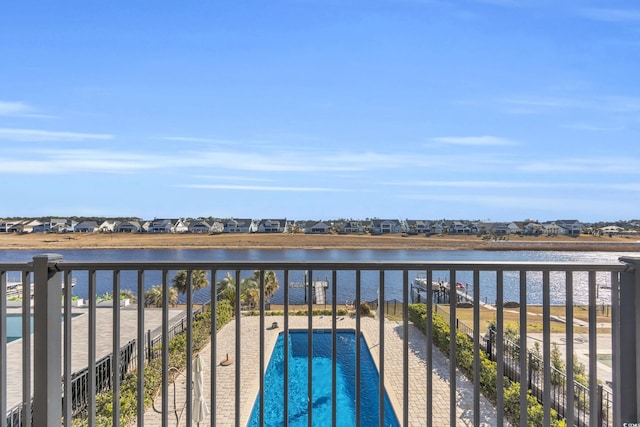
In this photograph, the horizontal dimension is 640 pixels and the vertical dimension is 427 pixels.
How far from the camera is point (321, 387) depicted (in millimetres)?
9492

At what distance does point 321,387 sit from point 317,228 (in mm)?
27121

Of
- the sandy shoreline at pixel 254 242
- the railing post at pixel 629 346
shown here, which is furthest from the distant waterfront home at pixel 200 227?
the railing post at pixel 629 346

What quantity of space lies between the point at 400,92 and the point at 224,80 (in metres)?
5.74

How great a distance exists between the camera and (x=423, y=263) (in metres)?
1.80

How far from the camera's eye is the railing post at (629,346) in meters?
1.78

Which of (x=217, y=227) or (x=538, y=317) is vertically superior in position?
(x=217, y=227)

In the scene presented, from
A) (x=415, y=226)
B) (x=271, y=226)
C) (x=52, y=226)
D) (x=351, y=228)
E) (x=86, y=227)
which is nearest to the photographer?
(x=52, y=226)

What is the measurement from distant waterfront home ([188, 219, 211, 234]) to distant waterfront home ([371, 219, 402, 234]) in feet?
49.7

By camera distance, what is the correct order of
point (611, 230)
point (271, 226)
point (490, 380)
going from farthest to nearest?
point (271, 226) → point (611, 230) → point (490, 380)

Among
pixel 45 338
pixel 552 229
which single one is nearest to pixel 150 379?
pixel 45 338

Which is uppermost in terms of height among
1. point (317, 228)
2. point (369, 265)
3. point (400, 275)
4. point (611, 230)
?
point (369, 265)

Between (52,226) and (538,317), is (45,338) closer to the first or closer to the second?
(538,317)

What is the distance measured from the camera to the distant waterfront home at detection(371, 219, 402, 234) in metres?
34.7

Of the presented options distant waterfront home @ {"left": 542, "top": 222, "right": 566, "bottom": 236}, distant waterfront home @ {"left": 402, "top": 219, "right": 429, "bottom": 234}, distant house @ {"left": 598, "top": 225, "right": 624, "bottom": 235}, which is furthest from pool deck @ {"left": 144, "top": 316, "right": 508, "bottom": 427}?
distant waterfront home @ {"left": 402, "top": 219, "right": 429, "bottom": 234}
